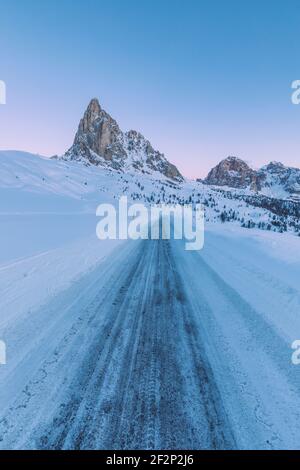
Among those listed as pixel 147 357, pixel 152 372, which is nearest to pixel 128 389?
pixel 152 372

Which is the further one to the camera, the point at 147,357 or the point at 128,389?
the point at 147,357

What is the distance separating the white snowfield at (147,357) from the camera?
271cm

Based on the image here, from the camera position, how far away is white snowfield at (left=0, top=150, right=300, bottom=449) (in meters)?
2.71

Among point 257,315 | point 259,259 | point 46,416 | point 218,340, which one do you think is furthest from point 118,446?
point 259,259

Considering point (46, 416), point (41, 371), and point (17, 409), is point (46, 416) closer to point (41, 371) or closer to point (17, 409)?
point (17, 409)

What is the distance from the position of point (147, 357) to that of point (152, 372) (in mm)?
340

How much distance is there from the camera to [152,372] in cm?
359

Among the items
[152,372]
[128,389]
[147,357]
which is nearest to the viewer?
[128,389]

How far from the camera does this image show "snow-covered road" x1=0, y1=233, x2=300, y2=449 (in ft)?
8.79

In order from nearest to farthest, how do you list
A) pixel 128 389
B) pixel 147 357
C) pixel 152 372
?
pixel 128 389 < pixel 152 372 < pixel 147 357

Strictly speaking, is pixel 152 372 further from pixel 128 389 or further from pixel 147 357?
pixel 128 389

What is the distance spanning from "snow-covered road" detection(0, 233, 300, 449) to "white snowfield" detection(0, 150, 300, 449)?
0.01 meters

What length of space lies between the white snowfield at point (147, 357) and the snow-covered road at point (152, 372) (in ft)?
0.04

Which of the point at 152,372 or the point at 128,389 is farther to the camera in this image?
the point at 152,372
